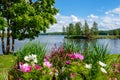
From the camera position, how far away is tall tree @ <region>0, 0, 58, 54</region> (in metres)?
38.8

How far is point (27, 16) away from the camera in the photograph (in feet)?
127

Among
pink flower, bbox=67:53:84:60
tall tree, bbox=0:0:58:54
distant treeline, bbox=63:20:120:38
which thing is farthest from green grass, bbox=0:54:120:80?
distant treeline, bbox=63:20:120:38

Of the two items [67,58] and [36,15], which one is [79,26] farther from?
[67,58]

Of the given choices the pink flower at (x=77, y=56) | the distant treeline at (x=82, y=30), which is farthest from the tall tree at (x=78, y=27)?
the pink flower at (x=77, y=56)

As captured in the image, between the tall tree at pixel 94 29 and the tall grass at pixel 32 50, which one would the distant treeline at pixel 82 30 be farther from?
the tall grass at pixel 32 50

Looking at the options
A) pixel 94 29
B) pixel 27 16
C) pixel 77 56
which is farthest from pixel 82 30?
pixel 77 56

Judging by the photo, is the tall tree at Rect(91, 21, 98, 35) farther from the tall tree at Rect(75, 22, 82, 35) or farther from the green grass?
the green grass

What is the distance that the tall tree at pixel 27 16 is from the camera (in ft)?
127

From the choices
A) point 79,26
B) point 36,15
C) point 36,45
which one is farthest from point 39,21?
point 79,26

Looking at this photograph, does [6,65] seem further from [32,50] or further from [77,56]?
[77,56]

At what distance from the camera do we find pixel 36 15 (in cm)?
3994

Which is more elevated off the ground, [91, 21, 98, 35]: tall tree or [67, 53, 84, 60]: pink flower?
[67, 53, 84, 60]: pink flower

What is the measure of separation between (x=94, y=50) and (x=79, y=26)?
182078mm

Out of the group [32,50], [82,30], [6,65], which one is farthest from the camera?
[82,30]
